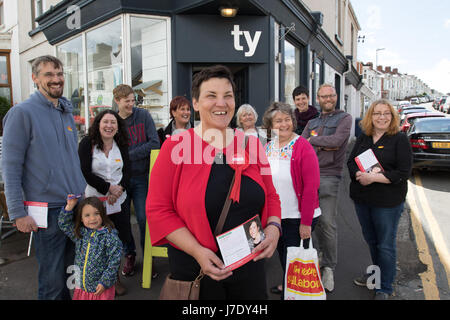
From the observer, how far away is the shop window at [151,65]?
611 cm

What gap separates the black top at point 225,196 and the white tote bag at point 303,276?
0.99 m

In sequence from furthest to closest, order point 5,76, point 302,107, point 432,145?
point 5,76
point 432,145
point 302,107

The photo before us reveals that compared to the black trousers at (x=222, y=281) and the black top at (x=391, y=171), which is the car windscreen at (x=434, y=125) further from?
the black trousers at (x=222, y=281)

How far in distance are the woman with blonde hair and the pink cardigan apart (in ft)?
2.06

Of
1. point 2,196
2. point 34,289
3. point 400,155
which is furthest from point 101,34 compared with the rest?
point 400,155

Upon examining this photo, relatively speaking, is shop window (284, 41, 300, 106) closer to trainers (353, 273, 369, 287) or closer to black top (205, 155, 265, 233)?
trainers (353, 273, 369, 287)

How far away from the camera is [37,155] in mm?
2320

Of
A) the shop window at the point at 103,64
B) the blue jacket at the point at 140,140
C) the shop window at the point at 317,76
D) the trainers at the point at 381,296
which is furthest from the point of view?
the shop window at the point at 317,76

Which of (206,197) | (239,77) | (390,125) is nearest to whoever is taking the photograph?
(206,197)

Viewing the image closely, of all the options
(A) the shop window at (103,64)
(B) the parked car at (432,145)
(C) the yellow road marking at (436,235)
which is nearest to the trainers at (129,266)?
(C) the yellow road marking at (436,235)

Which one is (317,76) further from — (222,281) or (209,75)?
(222,281)

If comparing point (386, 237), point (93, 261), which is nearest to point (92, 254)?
point (93, 261)

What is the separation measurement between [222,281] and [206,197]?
0.48m

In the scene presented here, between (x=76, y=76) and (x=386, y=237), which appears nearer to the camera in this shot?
(x=386, y=237)
